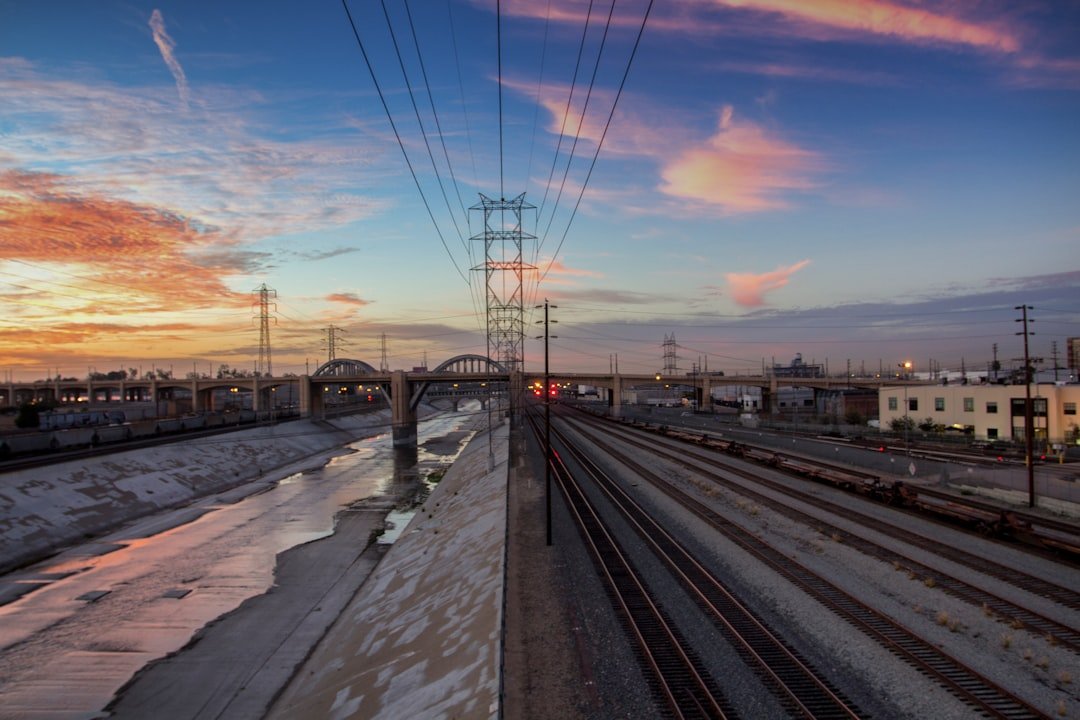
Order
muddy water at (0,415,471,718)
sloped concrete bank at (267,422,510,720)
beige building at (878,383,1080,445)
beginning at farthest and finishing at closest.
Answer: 1. beige building at (878,383,1080,445)
2. muddy water at (0,415,471,718)
3. sloped concrete bank at (267,422,510,720)

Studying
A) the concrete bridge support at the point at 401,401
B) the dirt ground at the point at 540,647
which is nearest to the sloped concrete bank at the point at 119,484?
the concrete bridge support at the point at 401,401

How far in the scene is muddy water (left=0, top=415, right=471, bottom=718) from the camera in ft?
55.0

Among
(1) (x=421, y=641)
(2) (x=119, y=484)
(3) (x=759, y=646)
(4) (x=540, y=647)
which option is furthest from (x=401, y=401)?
(3) (x=759, y=646)

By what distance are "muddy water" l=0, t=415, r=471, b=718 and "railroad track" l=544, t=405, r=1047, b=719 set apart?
18690 millimetres

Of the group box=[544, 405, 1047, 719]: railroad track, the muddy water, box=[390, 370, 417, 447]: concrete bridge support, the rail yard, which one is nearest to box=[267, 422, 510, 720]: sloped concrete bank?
the rail yard

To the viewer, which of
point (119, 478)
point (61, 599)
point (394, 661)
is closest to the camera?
point (394, 661)

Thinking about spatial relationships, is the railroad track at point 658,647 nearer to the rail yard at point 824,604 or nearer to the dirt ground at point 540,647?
the rail yard at point 824,604

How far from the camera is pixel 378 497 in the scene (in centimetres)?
4584

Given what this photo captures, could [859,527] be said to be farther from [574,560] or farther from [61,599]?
[61,599]

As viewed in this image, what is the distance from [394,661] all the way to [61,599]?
693 inches

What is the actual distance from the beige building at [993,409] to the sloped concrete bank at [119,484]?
63.8m

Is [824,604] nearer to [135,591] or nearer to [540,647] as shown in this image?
[540,647]

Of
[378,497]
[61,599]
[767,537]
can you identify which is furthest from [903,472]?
[61,599]

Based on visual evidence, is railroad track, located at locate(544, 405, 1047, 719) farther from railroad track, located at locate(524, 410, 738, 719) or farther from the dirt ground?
the dirt ground
